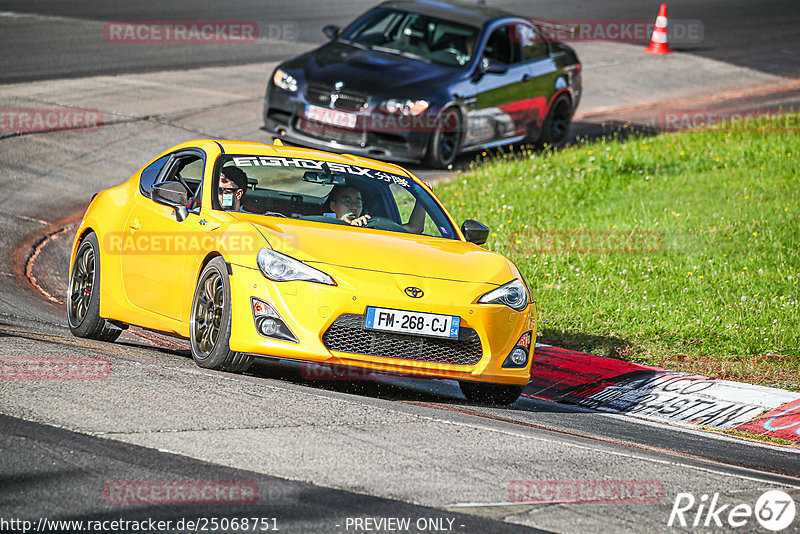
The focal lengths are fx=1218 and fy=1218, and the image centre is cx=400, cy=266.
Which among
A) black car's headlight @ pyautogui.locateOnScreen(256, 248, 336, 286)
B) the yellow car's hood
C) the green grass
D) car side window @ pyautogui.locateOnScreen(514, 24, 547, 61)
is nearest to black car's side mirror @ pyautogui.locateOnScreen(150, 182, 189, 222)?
the yellow car's hood

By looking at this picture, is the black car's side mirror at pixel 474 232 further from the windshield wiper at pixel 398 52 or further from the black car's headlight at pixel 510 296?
the windshield wiper at pixel 398 52

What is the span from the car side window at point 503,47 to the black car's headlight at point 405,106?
199 cm

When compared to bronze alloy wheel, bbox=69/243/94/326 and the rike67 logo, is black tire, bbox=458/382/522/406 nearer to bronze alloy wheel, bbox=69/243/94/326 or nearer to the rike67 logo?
the rike67 logo

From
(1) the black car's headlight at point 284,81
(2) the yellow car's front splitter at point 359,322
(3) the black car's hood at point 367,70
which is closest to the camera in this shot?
(2) the yellow car's front splitter at point 359,322

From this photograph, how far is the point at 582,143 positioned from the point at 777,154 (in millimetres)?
2866

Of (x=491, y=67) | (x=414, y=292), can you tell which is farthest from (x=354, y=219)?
(x=491, y=67)

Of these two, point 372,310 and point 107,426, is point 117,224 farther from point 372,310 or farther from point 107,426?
point 107,426

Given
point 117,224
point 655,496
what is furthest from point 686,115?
point 655,496

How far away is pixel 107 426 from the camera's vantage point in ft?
18.6

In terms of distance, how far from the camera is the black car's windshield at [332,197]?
8.20 m

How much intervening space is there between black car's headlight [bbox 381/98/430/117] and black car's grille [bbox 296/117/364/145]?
0.48 meters

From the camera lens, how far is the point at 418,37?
656 inches

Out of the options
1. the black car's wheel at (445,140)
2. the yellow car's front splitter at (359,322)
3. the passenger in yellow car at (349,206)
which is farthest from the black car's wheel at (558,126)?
the yellow car's front splitter at (359,322)

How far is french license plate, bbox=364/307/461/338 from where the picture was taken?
7.10 m
